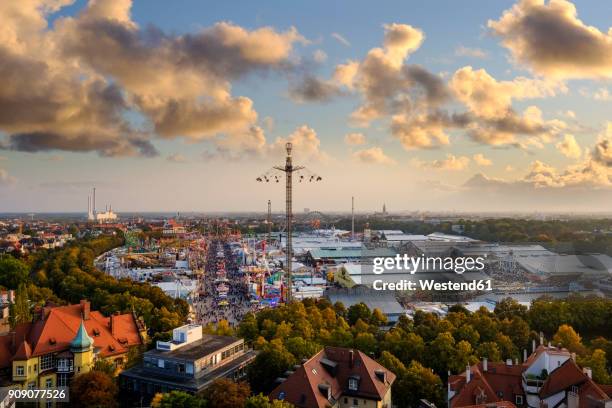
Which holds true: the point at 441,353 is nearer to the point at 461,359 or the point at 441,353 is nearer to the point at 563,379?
the point at 461,359

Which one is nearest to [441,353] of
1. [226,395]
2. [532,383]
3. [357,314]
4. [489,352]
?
[489,352]

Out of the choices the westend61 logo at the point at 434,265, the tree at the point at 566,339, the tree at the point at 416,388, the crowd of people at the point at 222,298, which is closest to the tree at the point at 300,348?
the tree at the point at 416,388

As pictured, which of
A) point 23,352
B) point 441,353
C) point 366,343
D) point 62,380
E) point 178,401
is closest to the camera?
point 178,401

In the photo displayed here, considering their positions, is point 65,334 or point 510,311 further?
point 510,311

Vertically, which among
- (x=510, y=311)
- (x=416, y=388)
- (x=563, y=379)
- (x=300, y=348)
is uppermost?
(x=563, y=379)

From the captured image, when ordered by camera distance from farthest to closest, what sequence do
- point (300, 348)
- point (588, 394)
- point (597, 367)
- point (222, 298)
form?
1. point (222, 298)
2. point (300, 348)
3. point (597, 367)
4. point (588, 394)

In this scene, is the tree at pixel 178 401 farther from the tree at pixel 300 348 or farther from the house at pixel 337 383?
the tree at pixel 300 348

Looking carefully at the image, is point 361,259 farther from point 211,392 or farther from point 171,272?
point 211,392

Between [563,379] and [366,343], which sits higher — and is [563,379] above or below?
above
